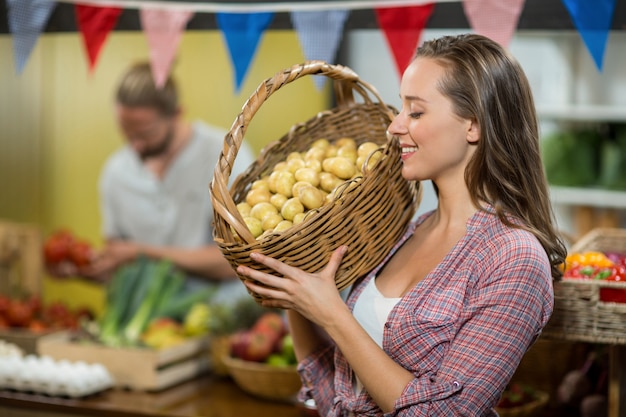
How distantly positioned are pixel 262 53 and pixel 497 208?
3.45 metres

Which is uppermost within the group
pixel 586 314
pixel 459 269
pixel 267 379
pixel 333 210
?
pixel 333 210

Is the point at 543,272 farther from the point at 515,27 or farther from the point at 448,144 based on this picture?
the point at 515,27

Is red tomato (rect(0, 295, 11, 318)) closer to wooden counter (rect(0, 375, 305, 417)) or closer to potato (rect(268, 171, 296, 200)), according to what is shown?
wooden counter (rect(0, 375, 305, 417))

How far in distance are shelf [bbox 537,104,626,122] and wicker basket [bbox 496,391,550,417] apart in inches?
91.4

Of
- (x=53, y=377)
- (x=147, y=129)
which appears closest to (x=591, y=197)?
(x=147, y=129)

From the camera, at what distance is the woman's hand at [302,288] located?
5.91 ft

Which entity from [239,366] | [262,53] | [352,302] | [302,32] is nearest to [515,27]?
[302,32]

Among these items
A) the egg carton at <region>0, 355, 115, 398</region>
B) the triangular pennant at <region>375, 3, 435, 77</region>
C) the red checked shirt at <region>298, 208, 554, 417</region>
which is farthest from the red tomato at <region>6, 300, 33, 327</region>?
the red checked shirt at <region>298, 208, 554, 417</region>

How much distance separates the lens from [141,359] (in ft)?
9.86

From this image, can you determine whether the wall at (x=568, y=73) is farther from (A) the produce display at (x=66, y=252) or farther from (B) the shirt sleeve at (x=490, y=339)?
(B) the shirt sleeve at (x=490, y=339)

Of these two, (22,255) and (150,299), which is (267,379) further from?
(22,255)

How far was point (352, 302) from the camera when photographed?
201 centimetres

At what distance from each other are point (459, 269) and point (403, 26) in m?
1.09

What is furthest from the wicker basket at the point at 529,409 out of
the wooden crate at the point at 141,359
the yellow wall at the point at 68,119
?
the yellow wall at the point at 68,119
